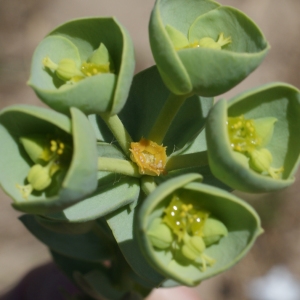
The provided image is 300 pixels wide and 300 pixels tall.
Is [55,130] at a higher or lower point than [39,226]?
higher

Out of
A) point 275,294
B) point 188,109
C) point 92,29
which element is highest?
point 92,29

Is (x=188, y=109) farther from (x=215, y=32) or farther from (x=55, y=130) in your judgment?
(x=55, y=130)

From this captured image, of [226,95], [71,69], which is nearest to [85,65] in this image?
[71,69]

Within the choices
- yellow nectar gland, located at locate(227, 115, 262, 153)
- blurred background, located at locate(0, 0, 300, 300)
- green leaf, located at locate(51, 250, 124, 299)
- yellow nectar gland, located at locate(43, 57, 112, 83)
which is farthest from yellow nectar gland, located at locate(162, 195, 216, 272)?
blurred background, located at locate(0, 0, 300, 300)

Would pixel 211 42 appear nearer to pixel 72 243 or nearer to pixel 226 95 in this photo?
pixel 72 243

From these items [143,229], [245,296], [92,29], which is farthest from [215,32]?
[245,296]

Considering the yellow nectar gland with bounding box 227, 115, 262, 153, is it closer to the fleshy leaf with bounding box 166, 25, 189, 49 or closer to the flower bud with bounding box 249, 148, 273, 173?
the flower bud with bounding box 249, 148, 273, 173

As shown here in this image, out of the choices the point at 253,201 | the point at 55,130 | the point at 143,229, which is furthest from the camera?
the point at 253,201

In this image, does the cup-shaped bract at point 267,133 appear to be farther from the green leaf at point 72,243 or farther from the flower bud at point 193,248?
the green leaf at point 72,243
